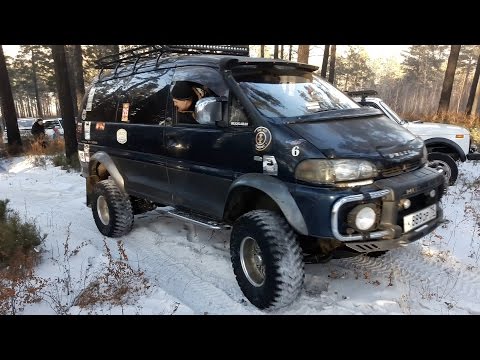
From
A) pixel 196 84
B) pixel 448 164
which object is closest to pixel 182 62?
pixel 196 84

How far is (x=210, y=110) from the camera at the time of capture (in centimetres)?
Answer: 389

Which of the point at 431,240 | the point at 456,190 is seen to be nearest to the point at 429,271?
the point at 431,240

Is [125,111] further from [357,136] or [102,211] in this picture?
[357,136]

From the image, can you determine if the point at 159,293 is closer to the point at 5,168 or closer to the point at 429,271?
the point at 429,271

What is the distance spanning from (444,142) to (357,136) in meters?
5.83

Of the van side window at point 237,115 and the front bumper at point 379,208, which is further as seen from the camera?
the van side window at point 237,115

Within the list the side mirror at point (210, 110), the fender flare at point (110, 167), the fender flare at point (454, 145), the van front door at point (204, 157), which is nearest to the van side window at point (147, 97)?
the van front door at point (204, 157)

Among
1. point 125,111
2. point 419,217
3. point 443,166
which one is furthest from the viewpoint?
point 443,166

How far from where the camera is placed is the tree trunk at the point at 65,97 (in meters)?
11.9

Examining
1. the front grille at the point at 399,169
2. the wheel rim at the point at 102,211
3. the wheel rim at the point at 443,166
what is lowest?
the wheel rim at the point at 102,211

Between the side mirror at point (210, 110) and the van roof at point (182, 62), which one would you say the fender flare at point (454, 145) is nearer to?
the van roof at point (182, 62)

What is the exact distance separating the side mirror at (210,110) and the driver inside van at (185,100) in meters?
0.51

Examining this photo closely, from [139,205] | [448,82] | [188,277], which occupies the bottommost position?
[188,277]

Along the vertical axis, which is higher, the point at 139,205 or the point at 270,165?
the point at 270,165
